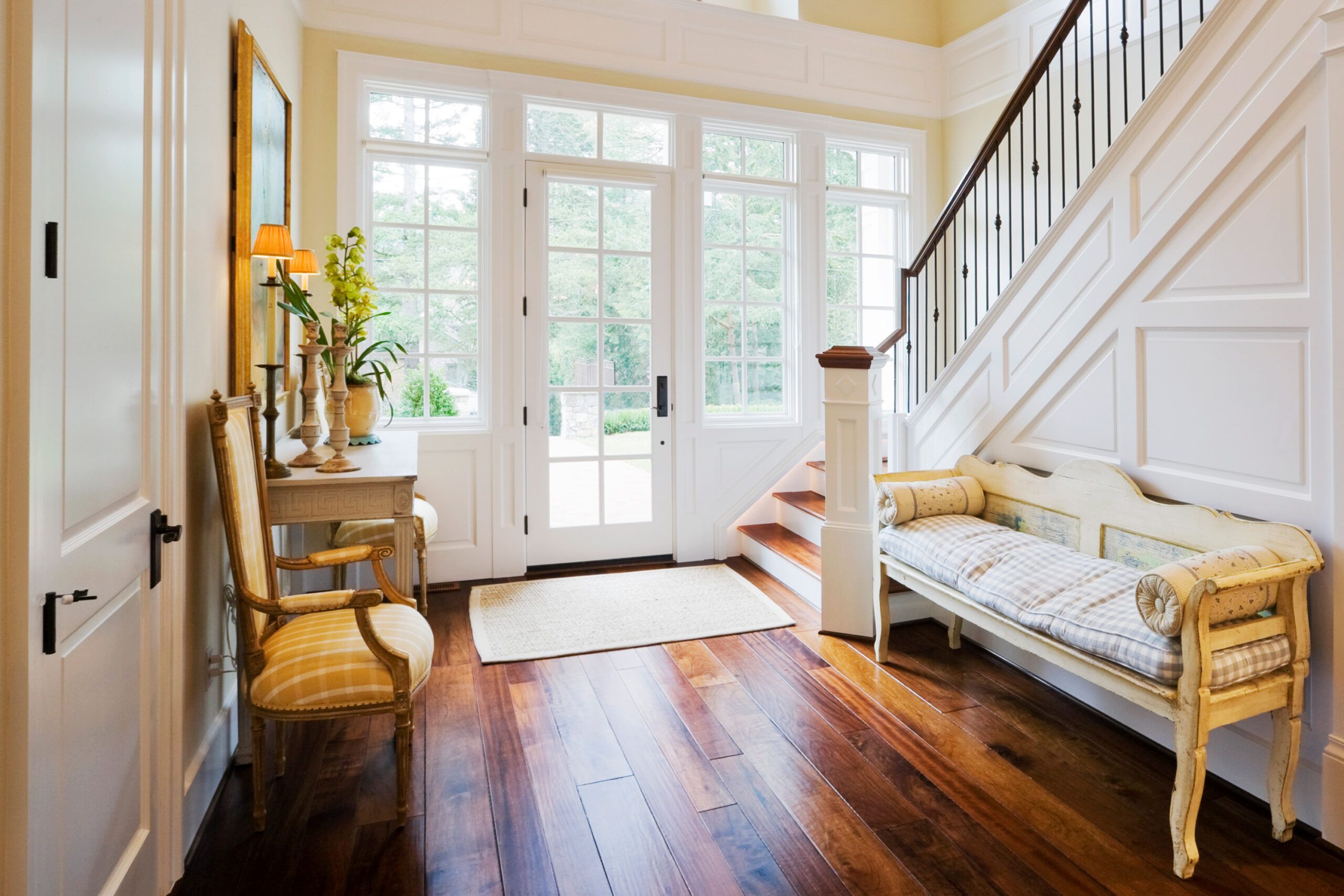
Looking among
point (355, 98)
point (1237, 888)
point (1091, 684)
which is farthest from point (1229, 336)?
point (355, 98)

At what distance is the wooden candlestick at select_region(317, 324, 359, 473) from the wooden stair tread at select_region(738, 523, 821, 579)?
2.36 metres

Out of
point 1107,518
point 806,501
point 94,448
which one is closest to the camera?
point 94,448

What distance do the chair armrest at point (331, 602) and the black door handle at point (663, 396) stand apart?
2.76 metres

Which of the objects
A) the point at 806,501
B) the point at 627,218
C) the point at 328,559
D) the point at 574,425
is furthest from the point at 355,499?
the point at 806,501

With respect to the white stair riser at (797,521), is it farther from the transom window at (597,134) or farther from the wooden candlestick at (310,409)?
the wooden candlestick at (310,409)

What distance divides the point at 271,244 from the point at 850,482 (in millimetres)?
2515

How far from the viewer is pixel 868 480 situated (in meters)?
3.44

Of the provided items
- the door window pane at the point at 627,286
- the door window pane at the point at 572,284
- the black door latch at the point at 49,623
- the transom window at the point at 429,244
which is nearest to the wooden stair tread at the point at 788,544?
the door window pane at the point at 627,286

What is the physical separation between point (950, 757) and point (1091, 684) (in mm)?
727

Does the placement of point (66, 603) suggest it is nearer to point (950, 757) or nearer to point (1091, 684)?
point (950, 757)

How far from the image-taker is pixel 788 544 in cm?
453

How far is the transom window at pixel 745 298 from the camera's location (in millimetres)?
4789

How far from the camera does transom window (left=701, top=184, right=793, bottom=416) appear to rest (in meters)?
4.79

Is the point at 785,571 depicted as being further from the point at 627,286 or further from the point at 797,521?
the point at 627,286
